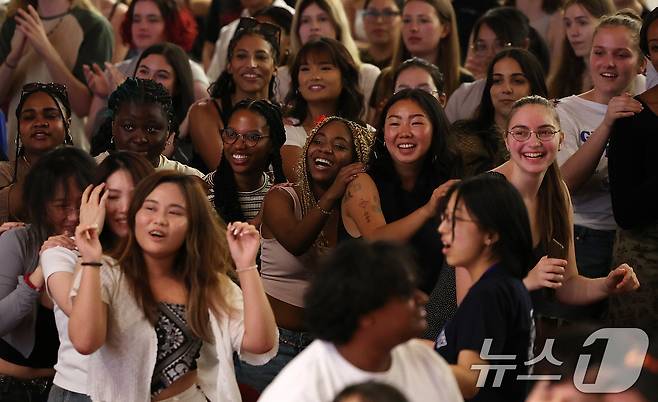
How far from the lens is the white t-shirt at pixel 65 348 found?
165 inches

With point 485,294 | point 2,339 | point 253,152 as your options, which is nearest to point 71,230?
point 2,339

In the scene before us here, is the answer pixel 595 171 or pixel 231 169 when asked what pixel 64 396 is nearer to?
pixel 231 169

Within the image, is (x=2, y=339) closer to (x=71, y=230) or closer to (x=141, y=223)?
(x=71, y=230)

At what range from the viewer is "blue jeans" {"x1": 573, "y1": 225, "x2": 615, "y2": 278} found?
5.54 meters

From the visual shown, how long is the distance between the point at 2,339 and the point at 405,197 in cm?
155

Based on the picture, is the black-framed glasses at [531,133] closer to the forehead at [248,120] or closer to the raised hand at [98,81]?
the forehead at [248,120]

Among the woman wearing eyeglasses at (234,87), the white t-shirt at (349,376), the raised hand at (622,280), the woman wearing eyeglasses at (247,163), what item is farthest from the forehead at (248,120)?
the white t-shirt at (349,376)

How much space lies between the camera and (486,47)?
270 inches

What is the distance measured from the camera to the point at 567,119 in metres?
5.74

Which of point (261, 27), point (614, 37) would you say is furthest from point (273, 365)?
point (261, 27)

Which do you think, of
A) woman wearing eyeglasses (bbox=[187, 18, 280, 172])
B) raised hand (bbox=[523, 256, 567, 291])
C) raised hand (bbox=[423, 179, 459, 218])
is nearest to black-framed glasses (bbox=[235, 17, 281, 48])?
woman wearing eyeglasses (bbox=[187, 18, 280, 172])

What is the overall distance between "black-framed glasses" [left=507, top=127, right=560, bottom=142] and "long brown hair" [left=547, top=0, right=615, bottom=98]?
151 cm

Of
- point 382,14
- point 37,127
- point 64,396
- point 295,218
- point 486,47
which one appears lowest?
point 64,396

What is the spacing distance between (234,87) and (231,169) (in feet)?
3.25
